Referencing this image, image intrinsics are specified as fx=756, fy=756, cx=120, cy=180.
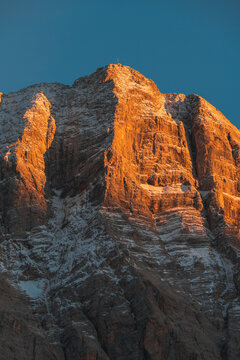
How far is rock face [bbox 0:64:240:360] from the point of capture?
71875mm

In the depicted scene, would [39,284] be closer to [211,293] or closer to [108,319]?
[108,319]

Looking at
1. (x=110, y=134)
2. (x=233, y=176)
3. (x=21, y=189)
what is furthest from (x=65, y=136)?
(x=233, y=176)

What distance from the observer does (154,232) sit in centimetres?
8631

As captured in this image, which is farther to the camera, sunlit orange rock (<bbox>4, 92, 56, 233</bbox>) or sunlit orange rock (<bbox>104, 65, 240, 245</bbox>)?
sunlit orange rock (<bbox>104, 65, 240, 245</bbox>)

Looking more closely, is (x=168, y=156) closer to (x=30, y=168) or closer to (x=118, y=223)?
(x=118, y=223)

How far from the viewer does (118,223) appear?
8438 cm

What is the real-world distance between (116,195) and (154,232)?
6145mm

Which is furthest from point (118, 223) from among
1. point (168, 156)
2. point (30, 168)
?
point (168, 156)

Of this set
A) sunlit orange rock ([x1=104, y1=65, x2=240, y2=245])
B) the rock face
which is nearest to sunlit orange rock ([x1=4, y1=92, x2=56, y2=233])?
the rock face

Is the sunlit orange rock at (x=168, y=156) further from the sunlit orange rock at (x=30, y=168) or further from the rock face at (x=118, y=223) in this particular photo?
the sunlit orange rock at (x=30, y=168)

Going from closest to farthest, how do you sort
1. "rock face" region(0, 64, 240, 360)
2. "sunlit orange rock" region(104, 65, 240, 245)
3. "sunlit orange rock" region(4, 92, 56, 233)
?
"rock face" region(0, 64, 240, 360) < "sunlit orange rock" region(4, 92, 56, 233) < "sunlit orange rock" region(104, 65, 240, 245)

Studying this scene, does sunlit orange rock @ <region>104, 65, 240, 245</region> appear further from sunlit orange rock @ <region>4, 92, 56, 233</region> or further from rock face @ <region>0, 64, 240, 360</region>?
sunlit orange rock @ <region>4, 92, 56, 233</region>

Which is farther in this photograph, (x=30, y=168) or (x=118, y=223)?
(x=30, y=168)

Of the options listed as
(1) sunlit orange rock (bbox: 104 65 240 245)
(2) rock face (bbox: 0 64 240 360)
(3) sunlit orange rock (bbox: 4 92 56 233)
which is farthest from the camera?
(1) sunlit orange rock (bbox: 104 65 240 245)
